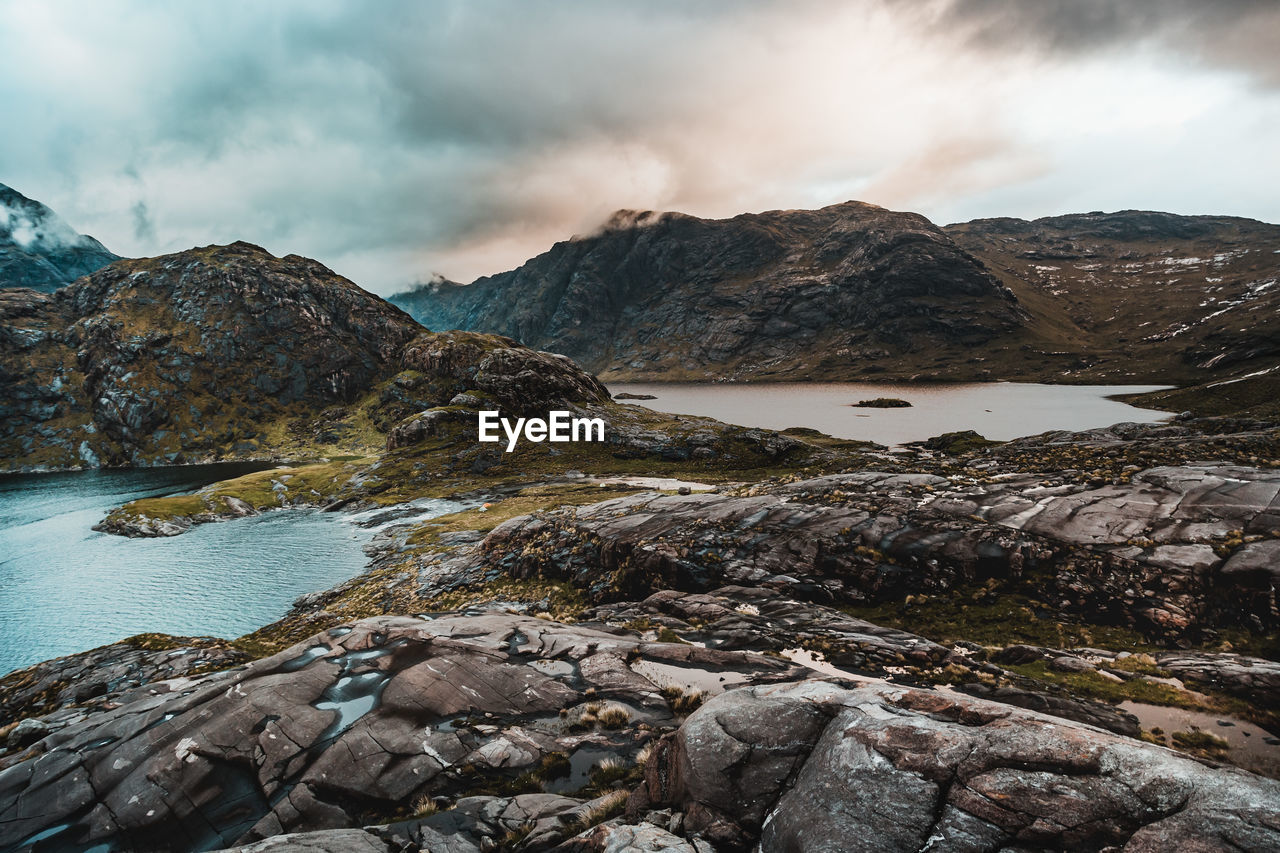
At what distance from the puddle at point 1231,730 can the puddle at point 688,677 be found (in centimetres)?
1181

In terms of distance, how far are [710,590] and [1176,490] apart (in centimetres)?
2532

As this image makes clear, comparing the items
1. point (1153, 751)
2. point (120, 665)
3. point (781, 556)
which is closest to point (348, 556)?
point (120, 665)

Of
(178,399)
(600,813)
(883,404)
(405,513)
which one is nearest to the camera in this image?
(600,813)

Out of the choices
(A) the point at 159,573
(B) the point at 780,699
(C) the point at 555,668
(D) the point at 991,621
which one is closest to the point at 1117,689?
(D) the point at 991,621

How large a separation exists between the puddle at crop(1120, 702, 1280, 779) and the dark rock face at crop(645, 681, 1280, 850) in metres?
7.64

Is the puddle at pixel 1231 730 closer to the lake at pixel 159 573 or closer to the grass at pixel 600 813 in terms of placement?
the grass at pixel 600 813

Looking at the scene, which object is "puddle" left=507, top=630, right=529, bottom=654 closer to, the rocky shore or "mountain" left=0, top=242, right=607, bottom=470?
the rocky shore

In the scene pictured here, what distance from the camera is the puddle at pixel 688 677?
1736cm

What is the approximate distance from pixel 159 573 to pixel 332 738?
65.0m

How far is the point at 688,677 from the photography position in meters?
18.1

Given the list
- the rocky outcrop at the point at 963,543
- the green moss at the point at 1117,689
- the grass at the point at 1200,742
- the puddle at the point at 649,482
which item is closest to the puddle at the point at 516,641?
the rocky outcrop at the point at 963,543

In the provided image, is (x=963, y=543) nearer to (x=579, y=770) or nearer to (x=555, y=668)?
(x=555, y=668)

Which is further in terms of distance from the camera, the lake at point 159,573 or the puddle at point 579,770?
the lake at point 159,573

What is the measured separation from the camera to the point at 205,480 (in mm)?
129125
